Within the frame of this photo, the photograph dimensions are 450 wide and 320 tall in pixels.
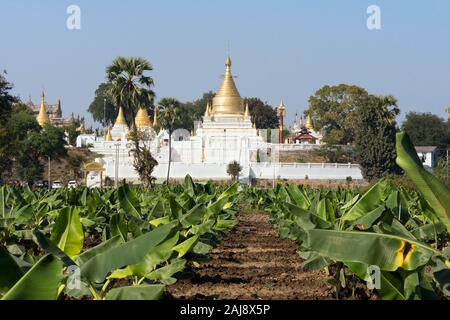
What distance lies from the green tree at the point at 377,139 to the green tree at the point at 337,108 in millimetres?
21243

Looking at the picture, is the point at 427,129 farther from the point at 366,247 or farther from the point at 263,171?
the point at 366,247

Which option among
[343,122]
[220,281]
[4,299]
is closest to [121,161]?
[343,122]

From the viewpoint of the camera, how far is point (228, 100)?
350 ft

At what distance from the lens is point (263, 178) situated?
85938 millimetres

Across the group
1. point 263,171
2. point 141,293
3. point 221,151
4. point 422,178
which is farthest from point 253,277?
point 221,151

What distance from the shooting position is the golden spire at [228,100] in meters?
106

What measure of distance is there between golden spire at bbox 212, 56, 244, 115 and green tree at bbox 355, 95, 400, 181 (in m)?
17.7

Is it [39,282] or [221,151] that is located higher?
[39,282]

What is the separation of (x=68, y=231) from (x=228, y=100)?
9855 cm

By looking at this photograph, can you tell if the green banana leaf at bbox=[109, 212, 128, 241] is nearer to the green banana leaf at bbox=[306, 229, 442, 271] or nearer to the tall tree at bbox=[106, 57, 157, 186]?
the green banana leaf at bbox=[306, 229, 442, 271]

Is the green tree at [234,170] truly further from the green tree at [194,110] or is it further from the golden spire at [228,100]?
the green tree at [194,110]

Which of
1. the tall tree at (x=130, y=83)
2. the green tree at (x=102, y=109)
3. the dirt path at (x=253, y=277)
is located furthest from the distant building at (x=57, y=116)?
the dirt path at (x=253, y=277)

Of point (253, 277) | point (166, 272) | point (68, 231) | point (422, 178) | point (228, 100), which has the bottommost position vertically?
point (253, 277)
